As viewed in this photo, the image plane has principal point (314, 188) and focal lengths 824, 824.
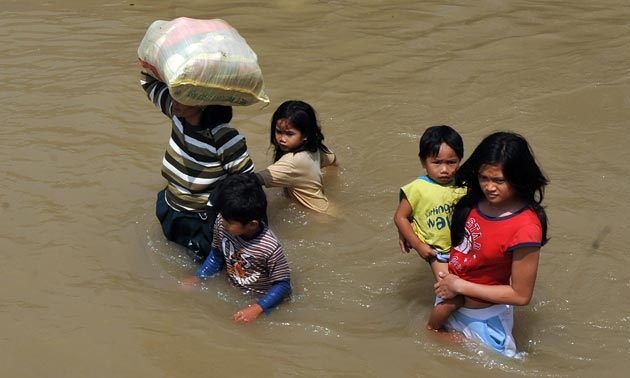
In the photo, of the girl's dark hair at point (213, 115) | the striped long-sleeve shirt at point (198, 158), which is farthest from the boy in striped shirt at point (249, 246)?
the girl's dark hair at point (213, 115)

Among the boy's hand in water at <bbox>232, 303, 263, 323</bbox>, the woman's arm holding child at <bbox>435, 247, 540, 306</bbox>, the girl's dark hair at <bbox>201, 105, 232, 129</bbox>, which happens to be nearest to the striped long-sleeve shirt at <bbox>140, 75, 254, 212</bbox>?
the girl's dark hair at <bbox>201, 105, 232, 129</bbox>

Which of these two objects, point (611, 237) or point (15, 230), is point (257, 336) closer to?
point (15, 230)

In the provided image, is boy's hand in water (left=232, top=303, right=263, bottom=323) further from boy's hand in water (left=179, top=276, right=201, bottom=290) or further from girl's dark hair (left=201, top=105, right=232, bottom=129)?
girl's dark hair (left=201, top=105, right=232, bottom=129)

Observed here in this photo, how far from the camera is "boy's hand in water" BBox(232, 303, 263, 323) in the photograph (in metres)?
3.91

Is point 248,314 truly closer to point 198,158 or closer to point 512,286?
point 198,158

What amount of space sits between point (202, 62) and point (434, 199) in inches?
49.8

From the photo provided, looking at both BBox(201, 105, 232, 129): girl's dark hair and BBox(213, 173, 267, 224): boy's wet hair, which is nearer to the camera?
BBox(213, 173, 267, 224): boy's wet hair

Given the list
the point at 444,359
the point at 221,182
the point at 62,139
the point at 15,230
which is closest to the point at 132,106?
the point at 62,139

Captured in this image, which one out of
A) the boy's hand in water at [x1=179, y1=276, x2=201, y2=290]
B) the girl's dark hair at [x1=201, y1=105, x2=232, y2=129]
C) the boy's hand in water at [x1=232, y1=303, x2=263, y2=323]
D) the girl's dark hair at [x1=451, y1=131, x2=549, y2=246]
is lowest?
the boy's hand in water at [x1=179, y1=276, x2=201, y2=290]

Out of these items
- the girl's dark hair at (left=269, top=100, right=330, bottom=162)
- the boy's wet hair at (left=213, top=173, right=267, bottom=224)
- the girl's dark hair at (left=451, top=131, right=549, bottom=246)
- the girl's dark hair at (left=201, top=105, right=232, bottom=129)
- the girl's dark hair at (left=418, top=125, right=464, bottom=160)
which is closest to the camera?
the girl's dark hair at (left=451, top=131, right=549, bottom=246)

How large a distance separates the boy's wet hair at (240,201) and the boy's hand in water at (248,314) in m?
0.44

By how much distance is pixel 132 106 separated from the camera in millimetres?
6191

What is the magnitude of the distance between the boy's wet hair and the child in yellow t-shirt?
27.3 inches

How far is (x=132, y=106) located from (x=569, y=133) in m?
3.21
